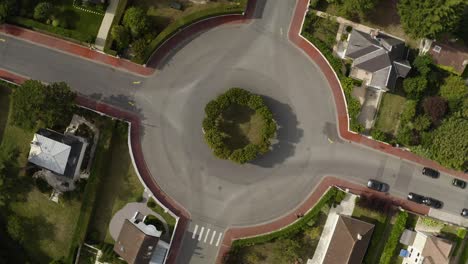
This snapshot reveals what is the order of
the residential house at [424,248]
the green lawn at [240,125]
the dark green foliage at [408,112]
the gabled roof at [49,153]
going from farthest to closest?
the green lawn at [240,125], the dark green foliage at [408,112], the residential house at [424,248], the gabled roof at [49,153]

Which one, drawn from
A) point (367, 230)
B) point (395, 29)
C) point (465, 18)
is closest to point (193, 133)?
point (367, 230)

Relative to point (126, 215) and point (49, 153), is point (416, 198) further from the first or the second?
point (49, 153)

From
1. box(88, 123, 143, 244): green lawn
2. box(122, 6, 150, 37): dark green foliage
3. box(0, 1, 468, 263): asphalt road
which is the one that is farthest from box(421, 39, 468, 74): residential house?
box(88, 123, 143, 244): green lawn

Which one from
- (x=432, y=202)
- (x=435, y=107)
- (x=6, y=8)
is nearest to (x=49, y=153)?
(x=6, y=8)

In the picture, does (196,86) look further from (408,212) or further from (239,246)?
(408,212)

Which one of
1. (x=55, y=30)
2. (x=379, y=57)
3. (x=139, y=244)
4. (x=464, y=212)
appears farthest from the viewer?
(x=464, y=212)

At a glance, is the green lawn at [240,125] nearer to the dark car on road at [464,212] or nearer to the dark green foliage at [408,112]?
the dark green foliage at [408,112]

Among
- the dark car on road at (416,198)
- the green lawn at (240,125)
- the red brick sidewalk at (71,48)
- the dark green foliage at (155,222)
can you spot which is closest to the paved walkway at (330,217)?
the dark car on road at (416,198)
